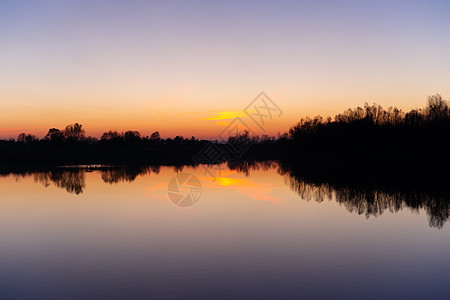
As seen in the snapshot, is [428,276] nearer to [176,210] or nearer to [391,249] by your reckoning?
[391,249]

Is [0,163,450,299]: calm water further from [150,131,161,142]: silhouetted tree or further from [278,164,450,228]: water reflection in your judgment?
[150,131,161,142]: silhouetted tree

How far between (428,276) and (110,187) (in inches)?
852

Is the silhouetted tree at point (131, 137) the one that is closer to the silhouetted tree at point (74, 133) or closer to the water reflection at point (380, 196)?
the silhouetted tree at point (74, 133)

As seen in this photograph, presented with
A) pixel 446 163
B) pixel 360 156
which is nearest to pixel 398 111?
pixel 360 156

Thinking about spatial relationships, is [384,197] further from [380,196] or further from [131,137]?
[131,137]

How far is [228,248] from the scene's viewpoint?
988cm

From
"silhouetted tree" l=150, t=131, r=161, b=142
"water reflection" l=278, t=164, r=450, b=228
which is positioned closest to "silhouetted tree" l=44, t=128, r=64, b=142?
"silhouetted tree" l=150, t=131, r=161, b=142

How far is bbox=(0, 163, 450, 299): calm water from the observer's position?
23.4ft

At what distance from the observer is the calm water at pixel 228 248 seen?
281 inches

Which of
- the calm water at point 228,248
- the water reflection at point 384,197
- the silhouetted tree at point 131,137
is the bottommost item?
the calm water at point 228,248

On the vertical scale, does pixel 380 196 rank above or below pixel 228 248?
above

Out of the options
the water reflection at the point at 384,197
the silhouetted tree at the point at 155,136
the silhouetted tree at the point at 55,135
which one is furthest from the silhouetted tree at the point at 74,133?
the water reflection at the point at 384,197

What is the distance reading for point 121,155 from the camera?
246 ft

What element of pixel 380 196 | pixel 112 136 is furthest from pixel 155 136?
pixel 380 196
